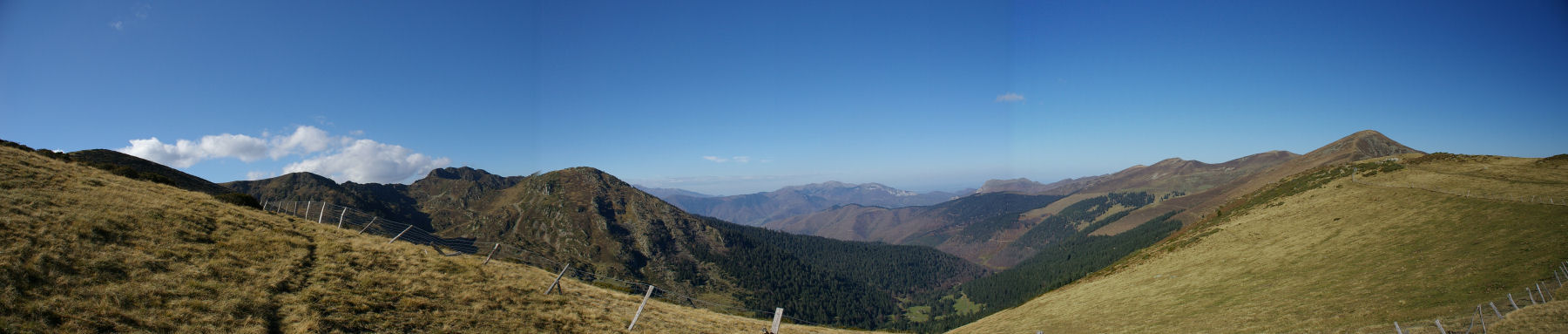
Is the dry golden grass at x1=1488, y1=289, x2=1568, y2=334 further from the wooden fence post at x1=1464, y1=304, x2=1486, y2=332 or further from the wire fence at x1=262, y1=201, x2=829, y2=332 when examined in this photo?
the wire fence at x1=262, y1=201, x2=829, y2=332

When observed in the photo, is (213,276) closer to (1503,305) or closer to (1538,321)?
(1538,321)

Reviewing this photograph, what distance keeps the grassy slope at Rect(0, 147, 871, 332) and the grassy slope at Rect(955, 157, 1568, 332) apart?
3093 centimetres

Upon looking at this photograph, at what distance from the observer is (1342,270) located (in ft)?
104

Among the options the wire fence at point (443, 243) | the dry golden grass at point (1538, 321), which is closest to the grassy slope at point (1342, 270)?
the dry golden grass at point (1538, 321)

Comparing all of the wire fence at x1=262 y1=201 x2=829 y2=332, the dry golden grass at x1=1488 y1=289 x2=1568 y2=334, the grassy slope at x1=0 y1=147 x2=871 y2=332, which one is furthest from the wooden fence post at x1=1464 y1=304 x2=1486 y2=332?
the grassy slope at x1=0 y1=147 x2=871 y2=332

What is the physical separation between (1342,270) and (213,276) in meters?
59.2

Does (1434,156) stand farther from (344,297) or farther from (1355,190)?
(344,297)

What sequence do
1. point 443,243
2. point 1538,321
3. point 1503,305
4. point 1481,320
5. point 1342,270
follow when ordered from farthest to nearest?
point 443,243 → point 1342,270 → point 1503,305 → point 1481,320 → point 1538,321

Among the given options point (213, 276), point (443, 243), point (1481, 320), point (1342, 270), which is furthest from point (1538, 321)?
point (443, 243)

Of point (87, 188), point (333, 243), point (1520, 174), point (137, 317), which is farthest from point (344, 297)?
point (1520, 174)

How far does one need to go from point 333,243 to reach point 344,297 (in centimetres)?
776

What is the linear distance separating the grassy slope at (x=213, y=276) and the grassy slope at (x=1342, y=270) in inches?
1218

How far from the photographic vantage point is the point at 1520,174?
50844mm

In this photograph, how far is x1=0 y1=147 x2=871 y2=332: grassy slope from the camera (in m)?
12.4
